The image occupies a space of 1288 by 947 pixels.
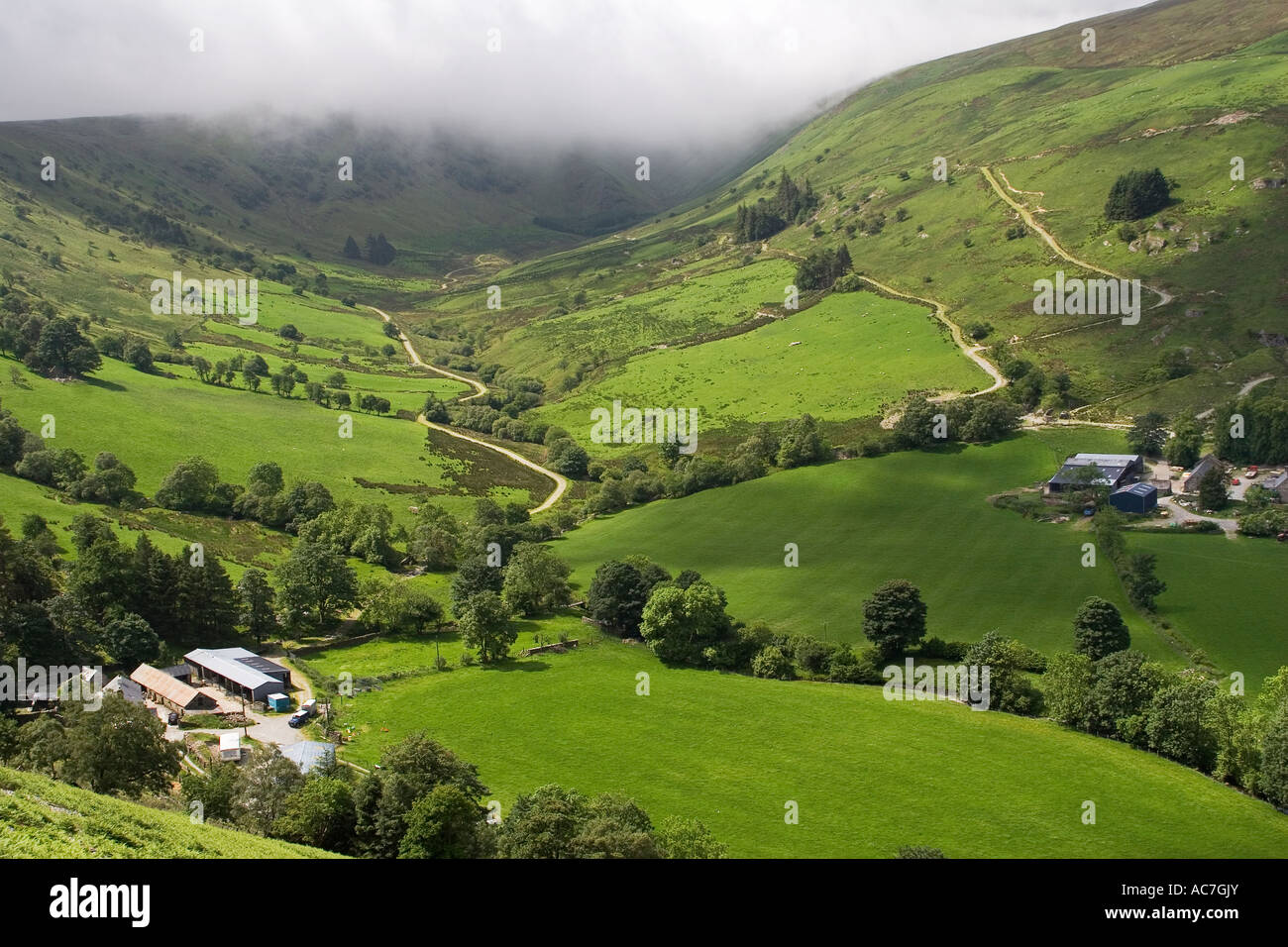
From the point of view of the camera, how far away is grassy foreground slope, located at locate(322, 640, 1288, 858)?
4941 cm

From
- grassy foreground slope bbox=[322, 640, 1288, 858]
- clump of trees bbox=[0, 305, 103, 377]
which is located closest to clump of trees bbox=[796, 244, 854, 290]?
clump of trees bbox=[0, 305, 103, 377]

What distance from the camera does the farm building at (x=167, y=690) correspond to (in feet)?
214

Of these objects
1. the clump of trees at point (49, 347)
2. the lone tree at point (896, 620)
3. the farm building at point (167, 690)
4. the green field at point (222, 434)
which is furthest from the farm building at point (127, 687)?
the clump of trees at point (49, 347)

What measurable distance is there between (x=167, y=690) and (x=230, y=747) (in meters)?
11.3

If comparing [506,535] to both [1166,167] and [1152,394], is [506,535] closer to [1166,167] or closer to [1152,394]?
[1152,394]

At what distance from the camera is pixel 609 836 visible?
40.3 m

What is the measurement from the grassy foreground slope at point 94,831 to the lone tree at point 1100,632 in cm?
5615

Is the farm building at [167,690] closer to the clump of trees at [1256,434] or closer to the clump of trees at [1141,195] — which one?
the clump of trees at [1256,434]

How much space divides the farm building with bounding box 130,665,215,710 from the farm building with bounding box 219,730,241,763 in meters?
6.86

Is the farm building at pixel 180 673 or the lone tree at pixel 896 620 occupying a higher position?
the lone tree at pixel 896 620

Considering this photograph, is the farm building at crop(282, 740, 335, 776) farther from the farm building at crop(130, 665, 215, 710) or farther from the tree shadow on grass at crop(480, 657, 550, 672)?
the tree shadow on grass at crop(480, 657, 550, 672)
